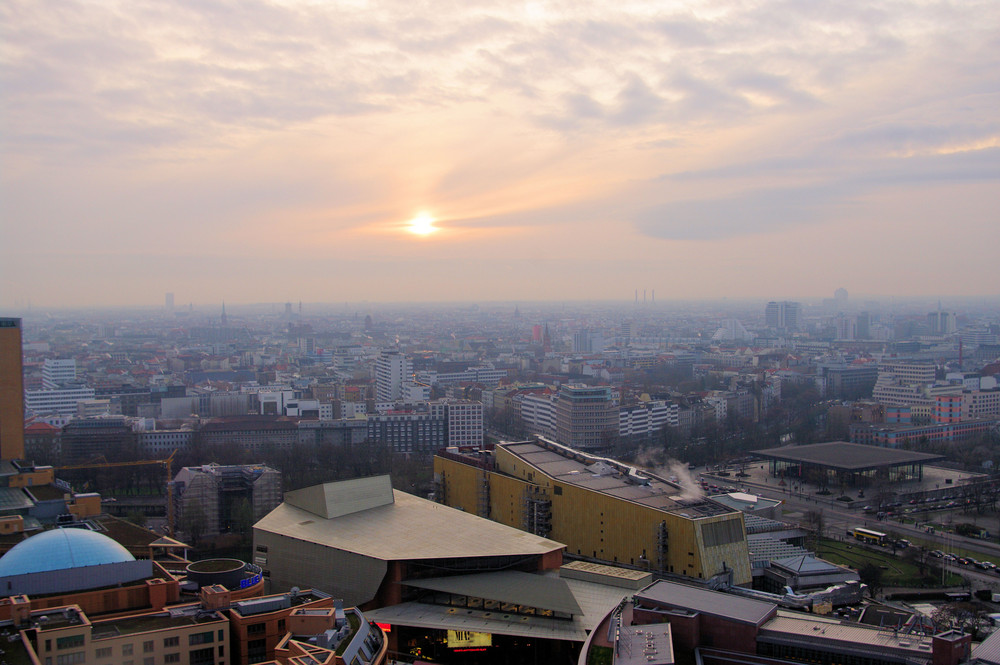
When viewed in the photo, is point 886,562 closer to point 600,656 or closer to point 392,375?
point 600,656

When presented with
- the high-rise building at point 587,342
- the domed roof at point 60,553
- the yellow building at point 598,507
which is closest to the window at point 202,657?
the domed roof at point 60,553

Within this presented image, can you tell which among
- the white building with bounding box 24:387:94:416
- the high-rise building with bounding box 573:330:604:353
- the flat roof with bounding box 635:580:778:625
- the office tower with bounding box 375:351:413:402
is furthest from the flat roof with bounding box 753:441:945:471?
the high-rise building with bounding box 573:330:604:353

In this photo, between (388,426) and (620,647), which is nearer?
(620,647)

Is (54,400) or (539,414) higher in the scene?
(54,400)

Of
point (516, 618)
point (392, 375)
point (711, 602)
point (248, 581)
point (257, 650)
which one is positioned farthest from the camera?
point (392, 375)

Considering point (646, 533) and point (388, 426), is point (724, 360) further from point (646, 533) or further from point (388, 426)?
point (646, 533)

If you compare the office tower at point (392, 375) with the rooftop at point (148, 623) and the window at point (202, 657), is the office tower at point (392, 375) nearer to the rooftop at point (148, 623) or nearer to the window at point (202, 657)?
the rooftop at point (148, 623)

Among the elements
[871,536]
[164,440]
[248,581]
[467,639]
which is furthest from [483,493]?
[164,440]

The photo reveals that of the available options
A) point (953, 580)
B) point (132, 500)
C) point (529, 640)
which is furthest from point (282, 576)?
point (953, 580)
